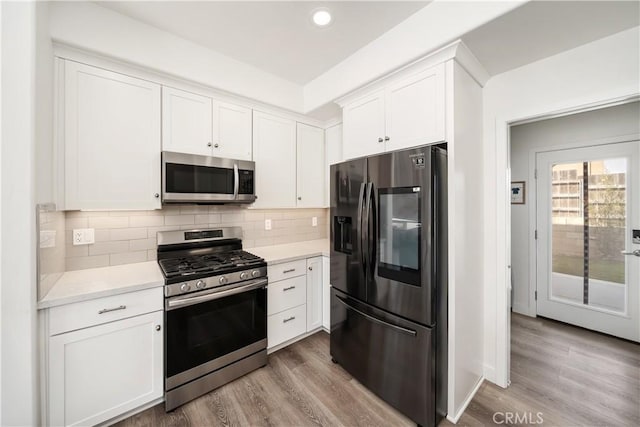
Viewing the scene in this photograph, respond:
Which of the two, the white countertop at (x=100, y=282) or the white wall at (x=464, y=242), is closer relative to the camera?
the white countertop at (x=100, y=282)

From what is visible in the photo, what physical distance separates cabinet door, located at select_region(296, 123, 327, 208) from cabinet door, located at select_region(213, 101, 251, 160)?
0.66 meters

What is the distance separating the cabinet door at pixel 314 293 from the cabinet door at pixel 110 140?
153 cm

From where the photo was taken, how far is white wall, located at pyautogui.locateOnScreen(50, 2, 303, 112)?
1700 millimetres

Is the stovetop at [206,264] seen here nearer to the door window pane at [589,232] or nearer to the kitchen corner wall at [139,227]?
the kitchen corner wall at [139,227]

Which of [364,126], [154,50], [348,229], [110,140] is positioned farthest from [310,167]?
[110,140]

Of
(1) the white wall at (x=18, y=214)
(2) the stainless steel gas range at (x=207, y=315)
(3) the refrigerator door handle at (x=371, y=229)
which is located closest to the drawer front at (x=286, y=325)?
(2) the stainless steel gas range at (x=207, y=315)

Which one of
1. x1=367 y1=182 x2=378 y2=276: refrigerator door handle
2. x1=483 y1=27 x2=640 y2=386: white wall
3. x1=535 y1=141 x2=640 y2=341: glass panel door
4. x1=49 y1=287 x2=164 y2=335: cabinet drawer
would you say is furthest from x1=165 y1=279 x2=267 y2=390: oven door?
x1=535 y1=141 x2=640 y2=341: glass panel door

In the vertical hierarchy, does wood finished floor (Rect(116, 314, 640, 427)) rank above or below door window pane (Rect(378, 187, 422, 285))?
below

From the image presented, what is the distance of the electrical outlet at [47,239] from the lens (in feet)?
4.71

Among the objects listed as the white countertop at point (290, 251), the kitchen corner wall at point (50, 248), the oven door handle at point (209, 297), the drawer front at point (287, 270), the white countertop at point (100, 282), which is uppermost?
the kitchen corner wall at point (50, 248)

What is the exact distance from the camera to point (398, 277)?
5.77ft

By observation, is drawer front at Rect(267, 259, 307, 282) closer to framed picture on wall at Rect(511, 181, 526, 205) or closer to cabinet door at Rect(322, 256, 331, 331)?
cabinet door at Rect(322, 256, 331, 331)

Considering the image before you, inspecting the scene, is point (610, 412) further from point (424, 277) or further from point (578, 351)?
point (424, 277)

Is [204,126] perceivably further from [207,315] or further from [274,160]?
[207,315]
